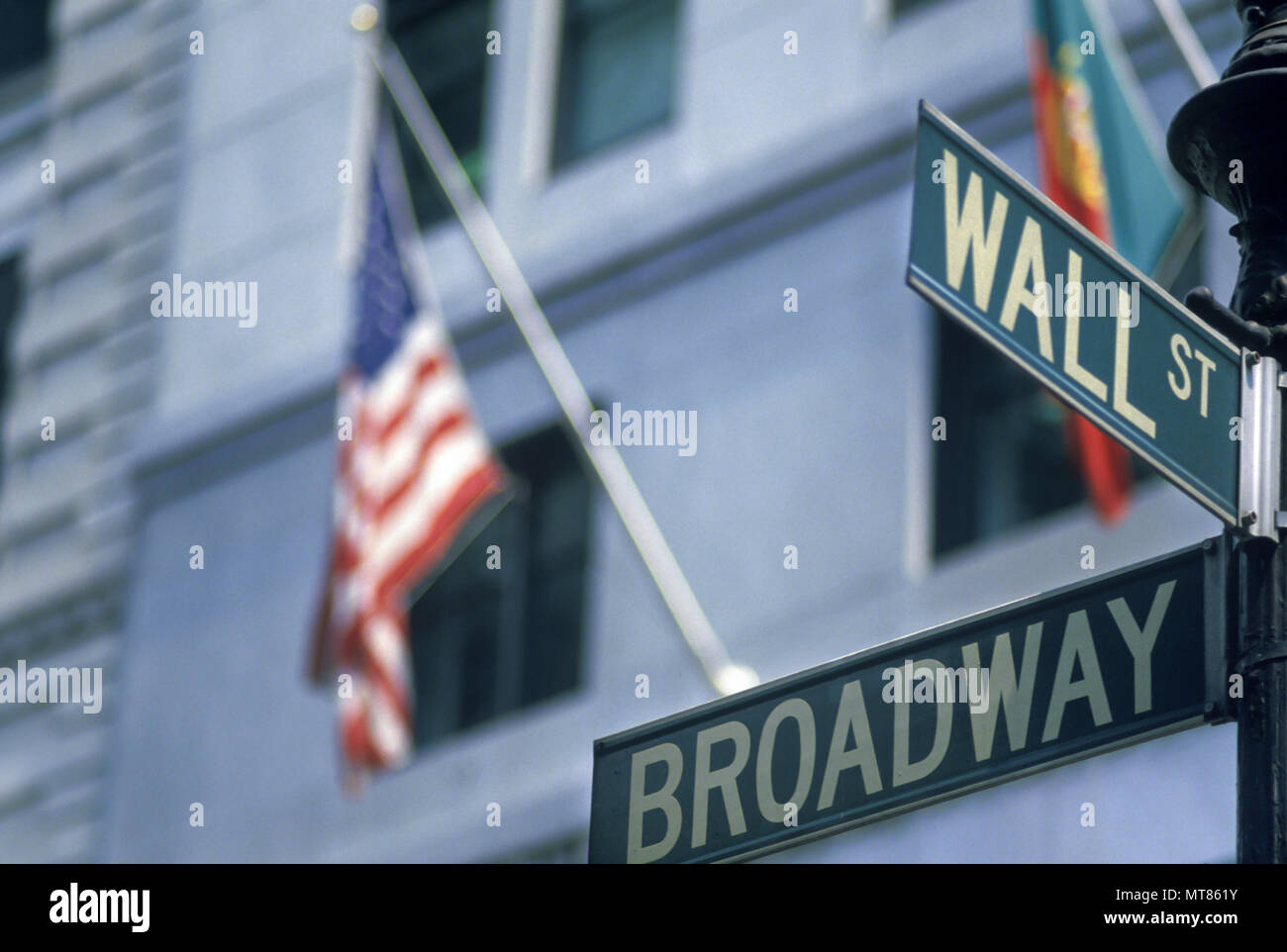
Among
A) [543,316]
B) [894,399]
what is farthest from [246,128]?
[894,399]

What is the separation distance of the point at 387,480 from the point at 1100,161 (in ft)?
11.8

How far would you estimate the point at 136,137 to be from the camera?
16.2 metres

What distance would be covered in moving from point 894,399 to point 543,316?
2.41 meters

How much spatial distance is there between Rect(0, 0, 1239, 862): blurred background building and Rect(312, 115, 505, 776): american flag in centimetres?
89

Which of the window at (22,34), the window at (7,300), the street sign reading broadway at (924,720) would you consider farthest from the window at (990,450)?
the window at (22,34)

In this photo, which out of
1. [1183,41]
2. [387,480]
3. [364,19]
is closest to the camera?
[1183,41]

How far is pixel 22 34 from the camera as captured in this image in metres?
17.5

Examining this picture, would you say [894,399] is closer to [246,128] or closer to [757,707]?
[246,128]

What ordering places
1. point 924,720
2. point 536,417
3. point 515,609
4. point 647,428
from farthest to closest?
point 536,417, point 515,609, point 647,428, point 924,720

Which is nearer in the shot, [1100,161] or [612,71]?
[1100,161]

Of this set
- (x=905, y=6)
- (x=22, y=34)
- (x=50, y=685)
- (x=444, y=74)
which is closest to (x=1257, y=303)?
(x=905, y=6)

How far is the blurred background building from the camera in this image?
11656mm

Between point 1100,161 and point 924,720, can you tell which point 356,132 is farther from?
point 924,720

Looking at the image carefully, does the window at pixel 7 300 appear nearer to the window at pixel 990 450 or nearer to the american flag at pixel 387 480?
the american flag at pixel 387 480
